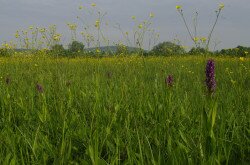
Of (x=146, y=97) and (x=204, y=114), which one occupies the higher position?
(x=204, y=114)

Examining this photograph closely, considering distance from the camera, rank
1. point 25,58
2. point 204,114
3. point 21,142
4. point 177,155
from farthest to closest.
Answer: point 25,58 < point 21,142 < point 177,155 < point 204,114

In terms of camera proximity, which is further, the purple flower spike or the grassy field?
the grassy field

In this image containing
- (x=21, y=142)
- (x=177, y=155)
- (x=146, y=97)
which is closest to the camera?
(x=177, y=155)

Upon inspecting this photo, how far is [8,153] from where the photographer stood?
1.90 metres

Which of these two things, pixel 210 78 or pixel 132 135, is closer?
pixel 210 78

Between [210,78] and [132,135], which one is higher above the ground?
[210,78]

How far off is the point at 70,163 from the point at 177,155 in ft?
2.03

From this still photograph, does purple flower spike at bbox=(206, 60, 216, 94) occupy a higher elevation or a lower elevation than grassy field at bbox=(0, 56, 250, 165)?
higher

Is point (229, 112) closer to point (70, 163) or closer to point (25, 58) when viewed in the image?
point (70, 163)

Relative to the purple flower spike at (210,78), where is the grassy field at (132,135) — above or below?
below

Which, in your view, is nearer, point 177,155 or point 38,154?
point 177,155

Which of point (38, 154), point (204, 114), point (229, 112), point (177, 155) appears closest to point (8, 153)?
point (38, 154)

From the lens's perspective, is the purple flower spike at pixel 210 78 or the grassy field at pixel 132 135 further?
the grassy field at pixel 132 135

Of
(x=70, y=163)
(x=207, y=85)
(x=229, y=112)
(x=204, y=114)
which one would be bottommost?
(x=70, y=163)
